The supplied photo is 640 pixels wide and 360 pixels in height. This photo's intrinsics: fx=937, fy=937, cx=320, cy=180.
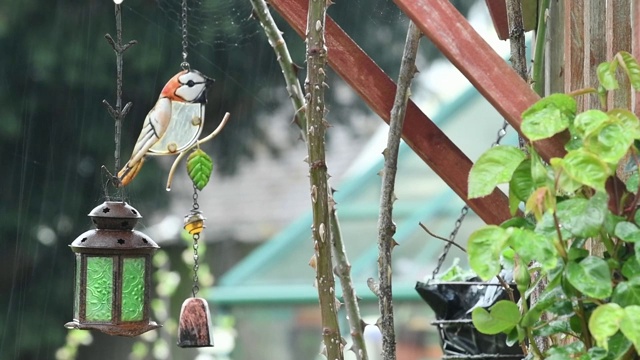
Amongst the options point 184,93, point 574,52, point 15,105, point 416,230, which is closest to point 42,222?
point 15,105

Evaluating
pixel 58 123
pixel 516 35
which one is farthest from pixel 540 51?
pixel 58 123

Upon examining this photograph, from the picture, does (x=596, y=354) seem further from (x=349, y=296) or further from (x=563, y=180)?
(x=349, y=296)

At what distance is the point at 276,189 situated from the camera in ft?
30.0

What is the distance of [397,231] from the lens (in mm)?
4469

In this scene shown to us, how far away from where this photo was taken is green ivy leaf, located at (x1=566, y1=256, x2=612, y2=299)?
88cm

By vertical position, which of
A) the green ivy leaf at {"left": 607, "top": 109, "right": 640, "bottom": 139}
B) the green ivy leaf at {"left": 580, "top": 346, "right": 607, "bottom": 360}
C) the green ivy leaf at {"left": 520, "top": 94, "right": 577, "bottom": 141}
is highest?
the green ivy leaf at {"left": 520, "top": 94, "right": 577, "bottom": 141}

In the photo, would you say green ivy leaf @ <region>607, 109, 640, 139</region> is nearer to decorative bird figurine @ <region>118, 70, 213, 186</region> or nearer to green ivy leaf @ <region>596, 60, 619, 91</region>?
green ivy leaf @ <region>596, 60, 619, 91</region>

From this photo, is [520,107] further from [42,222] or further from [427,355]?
[42,222]

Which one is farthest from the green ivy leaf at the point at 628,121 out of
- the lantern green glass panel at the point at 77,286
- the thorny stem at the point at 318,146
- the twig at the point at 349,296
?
the lantern green glass panel at the point at 77,286

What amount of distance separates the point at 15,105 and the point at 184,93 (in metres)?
4.52

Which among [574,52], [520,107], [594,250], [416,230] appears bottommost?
[594,250]

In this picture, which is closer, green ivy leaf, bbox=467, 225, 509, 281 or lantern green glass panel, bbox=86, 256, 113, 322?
green ivy leaf, bbox=467, 225, 509, 281

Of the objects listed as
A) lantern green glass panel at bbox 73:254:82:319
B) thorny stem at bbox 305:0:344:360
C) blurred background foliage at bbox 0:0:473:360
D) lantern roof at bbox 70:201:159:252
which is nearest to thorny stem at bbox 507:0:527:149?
thorny stem at bbox 305:0:344:360

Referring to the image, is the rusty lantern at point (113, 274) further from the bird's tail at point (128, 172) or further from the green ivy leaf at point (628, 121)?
the green ivy leaf at point (628, 121)
